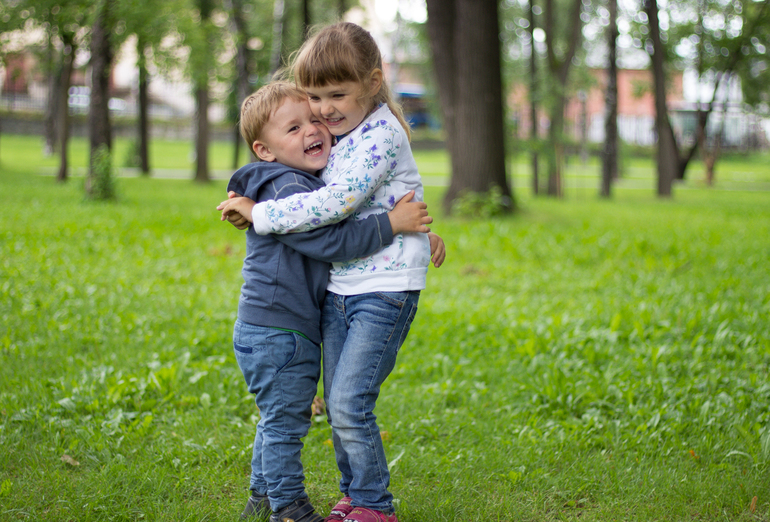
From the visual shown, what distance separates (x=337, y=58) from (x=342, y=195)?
1.46 feet

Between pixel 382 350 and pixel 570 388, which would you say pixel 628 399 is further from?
pixel 382 350

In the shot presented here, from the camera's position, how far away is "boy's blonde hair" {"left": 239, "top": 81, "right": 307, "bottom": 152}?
2.36m

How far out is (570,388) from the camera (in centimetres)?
380

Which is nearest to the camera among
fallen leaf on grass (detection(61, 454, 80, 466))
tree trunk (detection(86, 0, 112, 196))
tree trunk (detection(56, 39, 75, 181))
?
fallen leaf on grass (detection(61, 454, 80, 466))

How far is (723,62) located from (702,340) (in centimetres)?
2588

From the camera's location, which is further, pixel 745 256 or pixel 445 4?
pixel 445 4

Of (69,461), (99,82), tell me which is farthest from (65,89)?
(69,461)

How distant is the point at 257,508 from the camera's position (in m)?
2.59

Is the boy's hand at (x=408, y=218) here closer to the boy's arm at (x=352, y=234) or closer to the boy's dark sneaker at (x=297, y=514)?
the boy's arm at (x=352, y=234)

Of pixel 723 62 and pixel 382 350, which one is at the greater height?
pixel 723 62

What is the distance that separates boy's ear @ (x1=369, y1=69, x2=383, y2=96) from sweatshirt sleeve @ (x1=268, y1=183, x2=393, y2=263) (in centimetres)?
41

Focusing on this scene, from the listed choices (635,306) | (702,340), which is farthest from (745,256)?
(702,340)

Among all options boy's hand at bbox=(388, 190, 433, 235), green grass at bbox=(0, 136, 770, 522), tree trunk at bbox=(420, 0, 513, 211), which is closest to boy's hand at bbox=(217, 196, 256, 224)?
boy's hand at bbox=(388, 190, 433, 235)

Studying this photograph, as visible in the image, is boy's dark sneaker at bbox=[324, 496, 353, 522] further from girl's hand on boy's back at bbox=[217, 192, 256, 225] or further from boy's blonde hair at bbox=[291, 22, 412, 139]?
boy's blonde hair at bbox=[291, 22, 412, 139]
